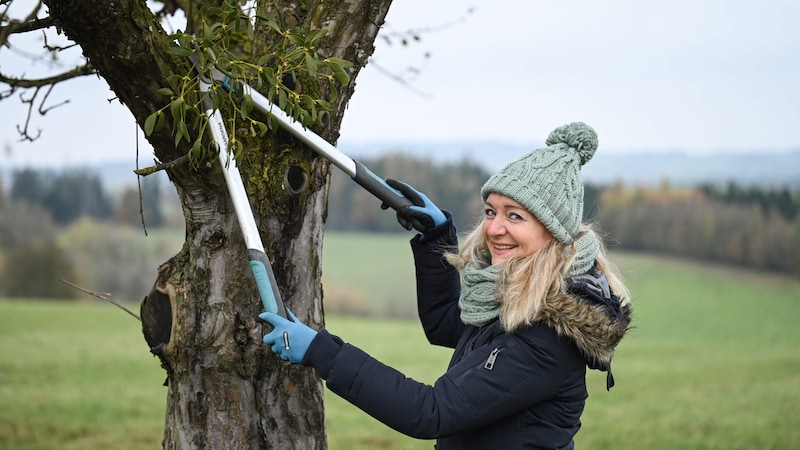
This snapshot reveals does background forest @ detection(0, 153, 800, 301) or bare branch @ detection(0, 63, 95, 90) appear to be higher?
bare branch @ detection(0, 63, 95, 90)

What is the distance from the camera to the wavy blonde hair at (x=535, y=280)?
8.63ft

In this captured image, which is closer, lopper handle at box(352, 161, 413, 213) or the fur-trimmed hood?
the fur-trimmed hood

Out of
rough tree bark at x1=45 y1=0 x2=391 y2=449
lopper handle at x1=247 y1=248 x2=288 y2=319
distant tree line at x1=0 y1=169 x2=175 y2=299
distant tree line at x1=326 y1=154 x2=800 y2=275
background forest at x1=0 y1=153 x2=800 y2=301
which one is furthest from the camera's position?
distant tree line at x1=0 y1=169 x2=175 y2=299

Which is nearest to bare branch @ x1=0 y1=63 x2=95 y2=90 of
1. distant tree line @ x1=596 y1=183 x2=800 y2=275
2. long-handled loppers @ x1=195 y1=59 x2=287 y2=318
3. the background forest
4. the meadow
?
long-handled loppers @ x1=195 y1=59 x2=287 y2=318

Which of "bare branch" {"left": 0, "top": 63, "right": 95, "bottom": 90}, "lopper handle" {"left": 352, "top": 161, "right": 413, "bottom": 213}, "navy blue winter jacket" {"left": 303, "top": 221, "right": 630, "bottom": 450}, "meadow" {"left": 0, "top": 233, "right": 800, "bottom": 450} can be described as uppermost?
"bare branch" {"left": 0, "top": 63, "right": 95, "bottom": 90}

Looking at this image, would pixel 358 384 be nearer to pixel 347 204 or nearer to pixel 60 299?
pixel 347 204

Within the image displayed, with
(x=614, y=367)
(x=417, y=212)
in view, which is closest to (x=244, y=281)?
(x=417, y=212)

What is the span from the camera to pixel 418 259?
3.39m

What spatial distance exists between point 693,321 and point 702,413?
46.0 ft

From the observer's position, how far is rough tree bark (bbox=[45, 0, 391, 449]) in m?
3.05

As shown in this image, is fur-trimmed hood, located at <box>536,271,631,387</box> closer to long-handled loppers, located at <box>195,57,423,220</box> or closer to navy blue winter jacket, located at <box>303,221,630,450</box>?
navy blue winter jacket, located at <box>303,221,630,450</box>

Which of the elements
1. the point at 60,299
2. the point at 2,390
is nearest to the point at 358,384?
the point at 2,390

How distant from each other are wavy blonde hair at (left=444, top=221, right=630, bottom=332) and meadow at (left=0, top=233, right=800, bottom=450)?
0.35 meters

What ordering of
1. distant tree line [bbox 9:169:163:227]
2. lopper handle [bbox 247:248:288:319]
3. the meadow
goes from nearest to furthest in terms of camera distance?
1. lopper handle [bbox 247:248:288:319]
2. the meadow
3. distant tree line [bbox 9:169:163:227]
